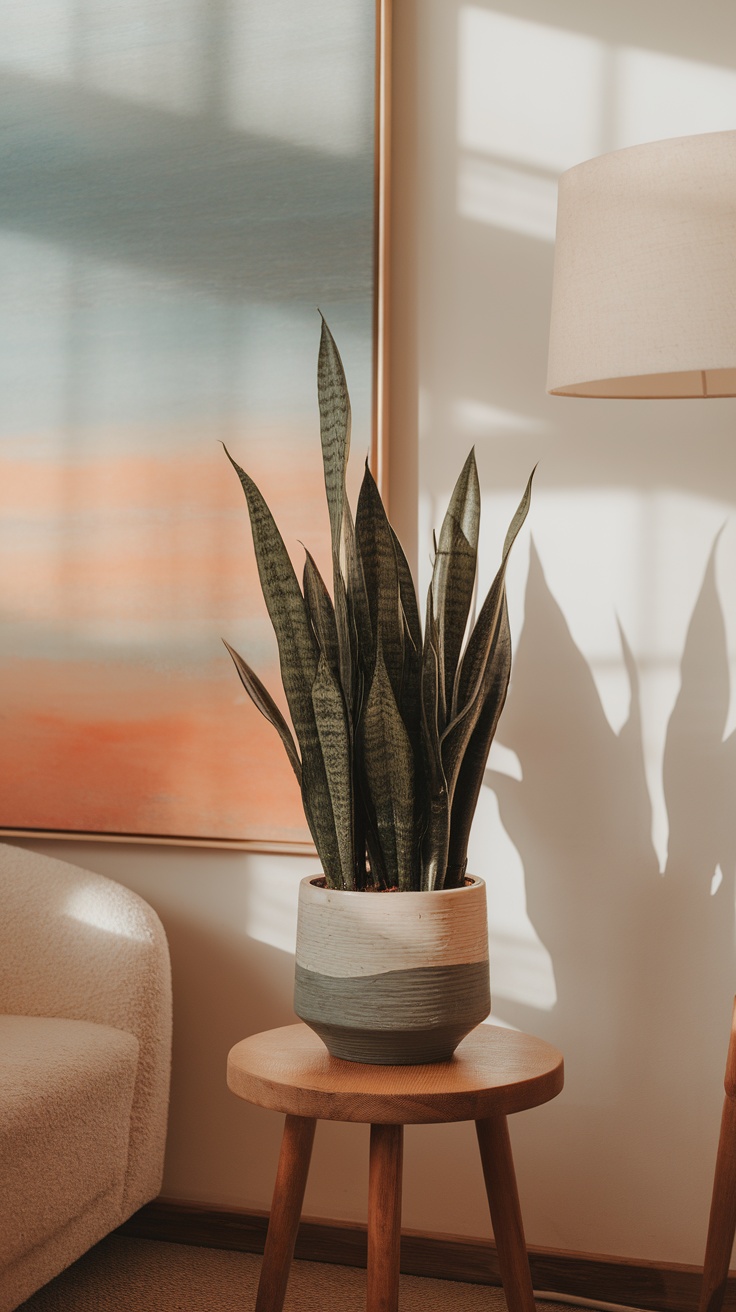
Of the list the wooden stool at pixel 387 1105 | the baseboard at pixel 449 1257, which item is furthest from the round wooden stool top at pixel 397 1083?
the baseboard at pixel 449 1257

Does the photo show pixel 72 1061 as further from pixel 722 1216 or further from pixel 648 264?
pixel 648 264

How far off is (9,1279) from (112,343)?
1.50 meters

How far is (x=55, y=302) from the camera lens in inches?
83.4

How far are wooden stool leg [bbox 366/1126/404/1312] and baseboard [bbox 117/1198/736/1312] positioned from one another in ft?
2.10

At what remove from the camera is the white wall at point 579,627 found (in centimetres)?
180

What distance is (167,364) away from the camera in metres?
2.05

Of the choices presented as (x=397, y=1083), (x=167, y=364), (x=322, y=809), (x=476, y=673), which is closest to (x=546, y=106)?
(x=167, y=364)

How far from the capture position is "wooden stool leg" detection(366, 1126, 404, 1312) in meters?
1.28

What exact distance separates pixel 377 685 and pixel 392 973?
345 millimetres

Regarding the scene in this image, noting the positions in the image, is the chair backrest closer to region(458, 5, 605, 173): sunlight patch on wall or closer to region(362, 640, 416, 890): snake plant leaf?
region(362, 640, 416, 890): snake plant leaf

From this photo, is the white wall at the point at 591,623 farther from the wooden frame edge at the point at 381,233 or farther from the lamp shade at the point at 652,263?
the lamp shade at the point at 652,263

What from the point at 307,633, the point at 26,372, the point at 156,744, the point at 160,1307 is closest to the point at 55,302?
the point at 26,372

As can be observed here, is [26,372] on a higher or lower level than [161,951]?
higher

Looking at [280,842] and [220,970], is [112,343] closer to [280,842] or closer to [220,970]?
[280,842]
